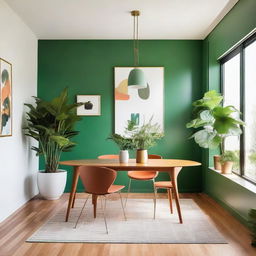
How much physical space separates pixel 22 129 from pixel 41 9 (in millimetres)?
1775

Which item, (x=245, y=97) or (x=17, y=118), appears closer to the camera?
(x=245, y=97)

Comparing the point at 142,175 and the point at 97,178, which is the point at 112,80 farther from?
the point at 97,178

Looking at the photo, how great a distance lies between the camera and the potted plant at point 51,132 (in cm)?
482

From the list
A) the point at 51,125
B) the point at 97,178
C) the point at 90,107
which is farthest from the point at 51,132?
the point at 97,178

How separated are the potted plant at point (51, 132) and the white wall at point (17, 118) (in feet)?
0.70

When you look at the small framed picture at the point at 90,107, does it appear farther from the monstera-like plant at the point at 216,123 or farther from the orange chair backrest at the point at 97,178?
the orange chair backrest at the point at 97,178

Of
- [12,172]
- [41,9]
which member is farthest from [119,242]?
[41,9]

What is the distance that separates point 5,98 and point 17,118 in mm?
589

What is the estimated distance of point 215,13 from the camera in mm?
4543

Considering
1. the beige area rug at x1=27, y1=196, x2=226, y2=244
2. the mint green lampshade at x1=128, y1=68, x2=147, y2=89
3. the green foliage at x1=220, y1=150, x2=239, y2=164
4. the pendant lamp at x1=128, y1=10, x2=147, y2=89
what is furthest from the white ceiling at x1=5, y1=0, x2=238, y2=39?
the beige area rug at x1=27, y1=196, x2=226, y2=244

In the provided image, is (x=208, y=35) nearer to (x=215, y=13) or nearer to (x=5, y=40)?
(x=215, y=13)

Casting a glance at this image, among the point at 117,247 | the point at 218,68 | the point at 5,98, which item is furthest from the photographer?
the point at 218,68

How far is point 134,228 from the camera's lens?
366 centimetres

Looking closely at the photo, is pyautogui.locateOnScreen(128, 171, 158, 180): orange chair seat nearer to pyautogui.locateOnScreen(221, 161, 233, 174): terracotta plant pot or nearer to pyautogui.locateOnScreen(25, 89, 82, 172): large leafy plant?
pyautogui.locateOnScreen(221, 161, 233, 174): terracotta plant pot
